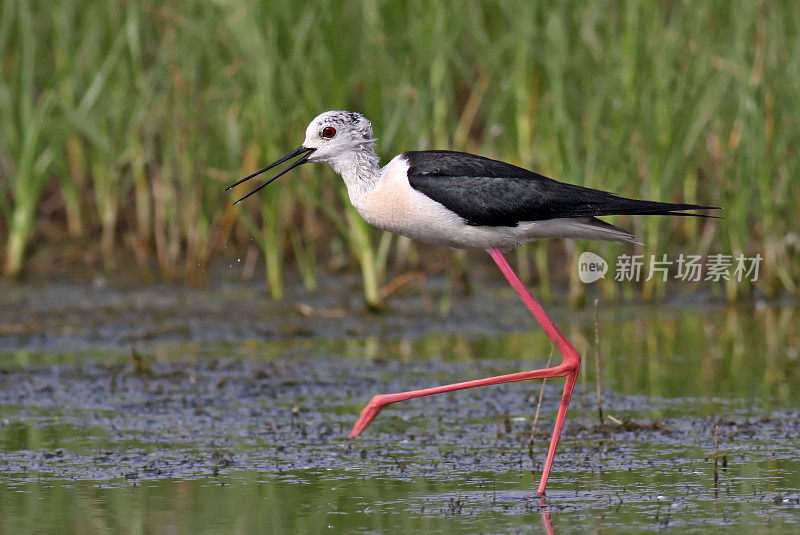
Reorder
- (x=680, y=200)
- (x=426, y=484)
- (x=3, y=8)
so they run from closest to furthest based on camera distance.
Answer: (x=426, y=484) → (x=3, y=8) → (x=680, y=200)

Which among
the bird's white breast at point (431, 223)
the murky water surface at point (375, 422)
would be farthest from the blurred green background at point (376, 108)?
the bird's white breast at point (431, 223)

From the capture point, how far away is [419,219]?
18.1ft

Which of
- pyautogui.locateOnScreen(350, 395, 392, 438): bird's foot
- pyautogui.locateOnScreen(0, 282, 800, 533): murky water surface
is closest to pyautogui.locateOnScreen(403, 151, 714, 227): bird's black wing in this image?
pyautogui.locateOnScreen(350, 395, 392, 438): bird's foot

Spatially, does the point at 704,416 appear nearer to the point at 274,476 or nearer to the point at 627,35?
the point at 274,476

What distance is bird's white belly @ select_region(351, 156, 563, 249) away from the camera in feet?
18.1

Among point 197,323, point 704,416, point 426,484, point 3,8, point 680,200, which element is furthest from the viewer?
point 680,200

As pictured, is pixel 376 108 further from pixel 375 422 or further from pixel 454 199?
pixel 454 199

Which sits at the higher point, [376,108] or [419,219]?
[376,108]

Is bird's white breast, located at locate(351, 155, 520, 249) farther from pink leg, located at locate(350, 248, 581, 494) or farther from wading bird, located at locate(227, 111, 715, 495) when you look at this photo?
pink leg, located at locate(350, 248, 581, 494)

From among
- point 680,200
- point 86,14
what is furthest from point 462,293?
point 86,14

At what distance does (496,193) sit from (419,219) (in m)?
0.34

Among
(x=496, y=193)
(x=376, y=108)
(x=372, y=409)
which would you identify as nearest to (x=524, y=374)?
(x=372, y=409)

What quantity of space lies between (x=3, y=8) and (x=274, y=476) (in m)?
5.63

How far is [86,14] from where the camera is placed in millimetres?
10312
